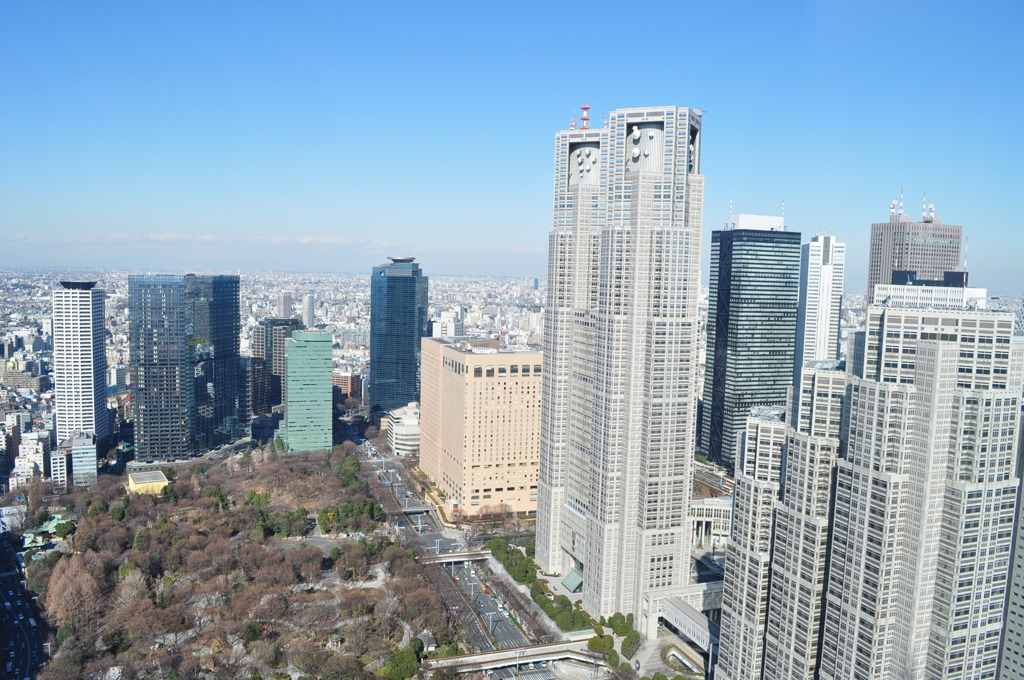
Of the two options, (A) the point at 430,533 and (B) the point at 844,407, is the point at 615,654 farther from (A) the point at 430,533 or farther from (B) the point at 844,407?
(A) the point at 430,533

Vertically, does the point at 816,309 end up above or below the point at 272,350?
above

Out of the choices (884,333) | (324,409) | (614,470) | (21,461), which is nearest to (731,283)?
(614,470)

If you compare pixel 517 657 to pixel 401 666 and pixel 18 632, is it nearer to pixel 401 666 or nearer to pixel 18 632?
pixel 401 666

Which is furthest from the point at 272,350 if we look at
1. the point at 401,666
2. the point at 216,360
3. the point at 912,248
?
the point at 912,248

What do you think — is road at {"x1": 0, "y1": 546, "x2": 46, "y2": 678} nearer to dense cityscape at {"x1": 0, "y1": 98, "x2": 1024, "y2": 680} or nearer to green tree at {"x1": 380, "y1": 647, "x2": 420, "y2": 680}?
dense cityscape at {"x1": 0, "y1": 98, "x2": 1024, "y2": 680}

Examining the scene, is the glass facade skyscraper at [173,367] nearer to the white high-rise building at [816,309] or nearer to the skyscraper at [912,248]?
the white high-rise building at [816,309]

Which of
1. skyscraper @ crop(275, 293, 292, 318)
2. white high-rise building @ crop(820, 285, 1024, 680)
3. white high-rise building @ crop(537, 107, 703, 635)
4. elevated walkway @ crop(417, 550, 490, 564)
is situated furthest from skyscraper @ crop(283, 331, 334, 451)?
skyscraper @ crop(275, 293, 292, 318)

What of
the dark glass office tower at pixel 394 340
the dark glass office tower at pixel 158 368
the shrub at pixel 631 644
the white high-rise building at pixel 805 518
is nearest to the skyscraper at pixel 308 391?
the dark glass office tower at pixel 158 368
